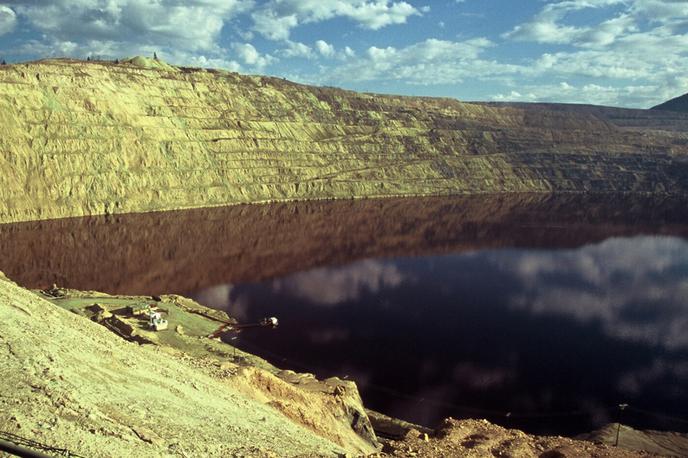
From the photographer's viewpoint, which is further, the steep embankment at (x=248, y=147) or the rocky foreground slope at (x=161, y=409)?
the steep embankment at (x=248, y=147)

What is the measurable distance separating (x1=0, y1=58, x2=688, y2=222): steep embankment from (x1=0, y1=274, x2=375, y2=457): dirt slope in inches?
3447

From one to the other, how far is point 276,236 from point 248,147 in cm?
4948

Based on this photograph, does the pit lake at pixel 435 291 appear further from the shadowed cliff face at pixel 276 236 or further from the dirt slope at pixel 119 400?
the dirt slope at pixel 119 400

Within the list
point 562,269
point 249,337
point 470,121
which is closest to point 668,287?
point 562,269

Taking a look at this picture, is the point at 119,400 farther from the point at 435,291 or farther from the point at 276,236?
the point at 276,236

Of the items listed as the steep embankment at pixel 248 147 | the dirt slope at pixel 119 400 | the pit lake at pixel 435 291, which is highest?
the steep embankment at pixel 248 147

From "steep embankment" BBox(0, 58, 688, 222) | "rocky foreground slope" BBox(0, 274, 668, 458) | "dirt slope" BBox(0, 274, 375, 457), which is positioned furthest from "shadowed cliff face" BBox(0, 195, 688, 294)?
"dirt slope" BBox(0, 274, 375, 457)

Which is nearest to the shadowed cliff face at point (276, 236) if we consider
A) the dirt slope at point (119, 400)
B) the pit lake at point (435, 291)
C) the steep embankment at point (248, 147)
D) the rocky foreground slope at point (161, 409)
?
the pit lake at point (435, 291)

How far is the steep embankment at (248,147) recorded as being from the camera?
110062mm

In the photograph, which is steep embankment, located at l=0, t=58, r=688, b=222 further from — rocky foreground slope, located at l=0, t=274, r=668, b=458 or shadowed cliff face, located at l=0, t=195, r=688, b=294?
rocky foreground slope, located at l=0, t=274, r=668, b=458

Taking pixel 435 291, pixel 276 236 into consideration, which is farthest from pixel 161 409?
pixel 276 236

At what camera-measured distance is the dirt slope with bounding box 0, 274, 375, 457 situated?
15.1m

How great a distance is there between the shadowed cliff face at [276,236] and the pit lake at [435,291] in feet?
1.54

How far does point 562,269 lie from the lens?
84750mm
